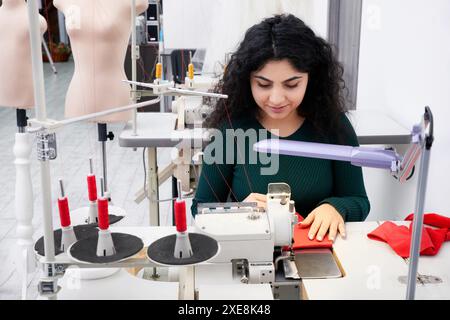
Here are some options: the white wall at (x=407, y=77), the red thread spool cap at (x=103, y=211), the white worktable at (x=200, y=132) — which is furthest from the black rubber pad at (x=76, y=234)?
the white worktable at (x=200, y=132)

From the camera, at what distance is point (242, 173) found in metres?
1.78

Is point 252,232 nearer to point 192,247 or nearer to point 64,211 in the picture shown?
point 192,247

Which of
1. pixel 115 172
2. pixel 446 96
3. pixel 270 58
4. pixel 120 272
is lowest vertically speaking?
pixel 115 172

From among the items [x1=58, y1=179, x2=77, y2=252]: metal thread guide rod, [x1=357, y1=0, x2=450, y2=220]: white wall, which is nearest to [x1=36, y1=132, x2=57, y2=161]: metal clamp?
[x1=58, y1=179, x2=77, y2=252]: metal thread guide rod

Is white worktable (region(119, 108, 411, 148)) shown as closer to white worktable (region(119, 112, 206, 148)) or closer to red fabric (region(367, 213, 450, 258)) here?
white worktable (region(119, 112, 206, 148))

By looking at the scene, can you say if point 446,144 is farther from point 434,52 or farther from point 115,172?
point 115,172

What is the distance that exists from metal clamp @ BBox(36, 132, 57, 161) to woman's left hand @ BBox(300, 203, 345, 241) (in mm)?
740

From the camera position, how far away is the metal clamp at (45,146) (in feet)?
3.10

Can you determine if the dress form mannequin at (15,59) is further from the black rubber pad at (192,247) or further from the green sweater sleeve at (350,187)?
the black rubber pad at (192,247)

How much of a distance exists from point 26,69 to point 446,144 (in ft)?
6.25

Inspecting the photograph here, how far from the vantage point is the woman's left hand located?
4.82ft

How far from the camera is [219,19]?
3.45m

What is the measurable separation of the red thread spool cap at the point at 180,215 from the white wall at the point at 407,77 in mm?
1048

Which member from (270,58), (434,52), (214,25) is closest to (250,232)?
(270,58)
